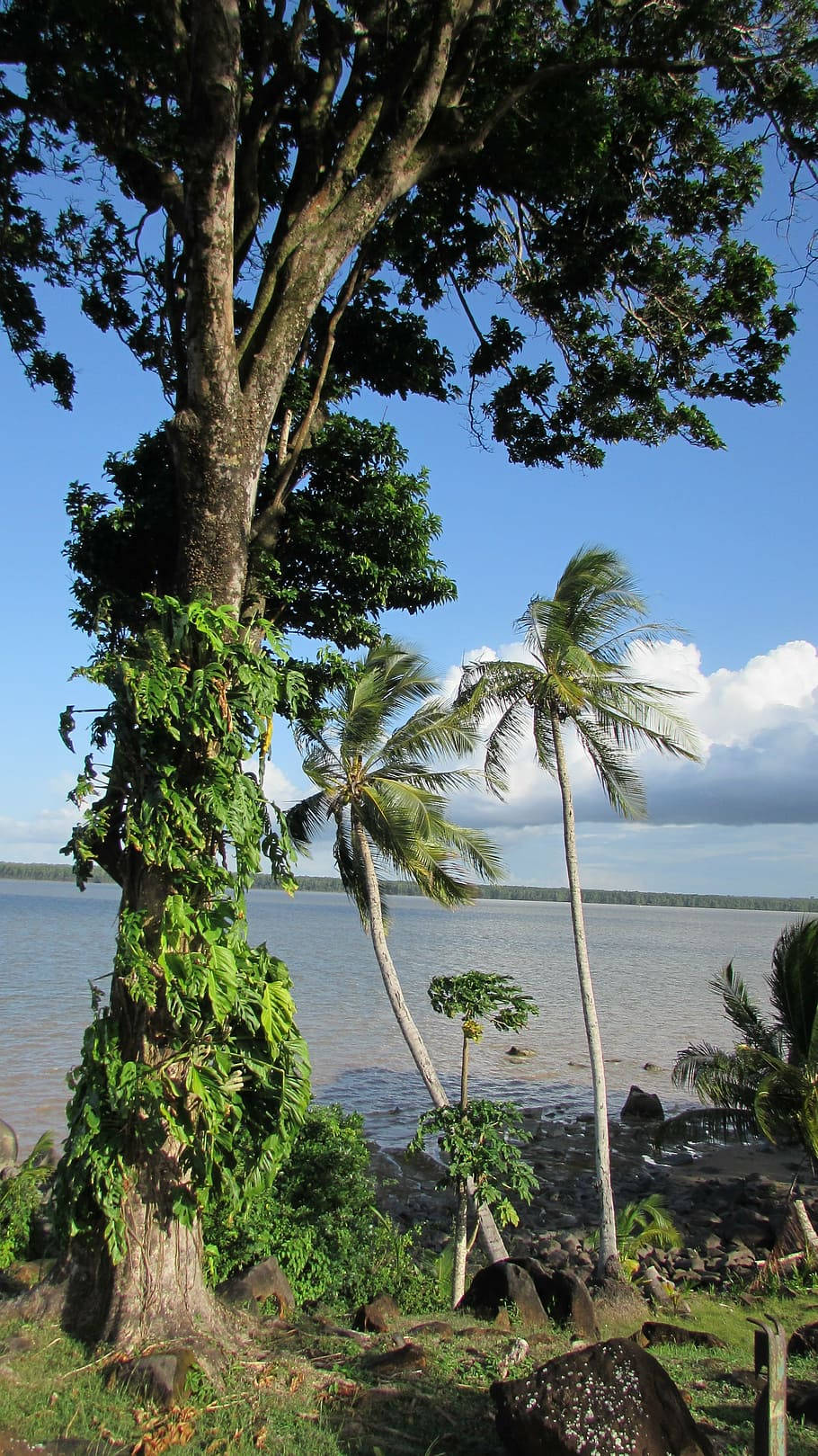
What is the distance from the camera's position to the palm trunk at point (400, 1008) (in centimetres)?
980

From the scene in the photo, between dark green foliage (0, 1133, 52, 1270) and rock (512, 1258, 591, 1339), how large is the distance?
13.6 ft

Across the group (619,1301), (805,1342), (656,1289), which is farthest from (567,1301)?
(656,1289)

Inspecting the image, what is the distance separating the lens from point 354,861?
12.7 meters

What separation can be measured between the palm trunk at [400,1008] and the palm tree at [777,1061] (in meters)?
3.79

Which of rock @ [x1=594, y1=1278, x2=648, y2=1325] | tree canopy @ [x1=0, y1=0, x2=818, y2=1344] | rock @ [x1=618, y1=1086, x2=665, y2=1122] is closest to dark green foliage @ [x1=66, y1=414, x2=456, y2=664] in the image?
tree canopy @ [x1=0, y1=0, x2=818, y2=1344]

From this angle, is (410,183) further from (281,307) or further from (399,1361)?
(399,1361)

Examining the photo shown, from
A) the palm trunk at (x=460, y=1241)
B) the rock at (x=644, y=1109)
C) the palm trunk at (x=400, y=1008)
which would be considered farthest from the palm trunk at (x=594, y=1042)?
the rock at (x=644, y=1109)

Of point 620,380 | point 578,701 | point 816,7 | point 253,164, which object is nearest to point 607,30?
point 816,7

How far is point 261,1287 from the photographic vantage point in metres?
6.68

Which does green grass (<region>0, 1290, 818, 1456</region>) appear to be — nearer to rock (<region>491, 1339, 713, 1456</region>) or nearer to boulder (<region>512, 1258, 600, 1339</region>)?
rock (<region>491, 1339, 713, 1456</region>)

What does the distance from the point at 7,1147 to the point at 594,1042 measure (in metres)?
8.56

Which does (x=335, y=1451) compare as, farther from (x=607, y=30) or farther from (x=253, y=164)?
(x=607, y=30)

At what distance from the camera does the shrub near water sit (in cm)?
729

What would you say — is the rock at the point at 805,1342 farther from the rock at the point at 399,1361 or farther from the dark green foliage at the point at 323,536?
the dark green foliage at the point at 323,536
